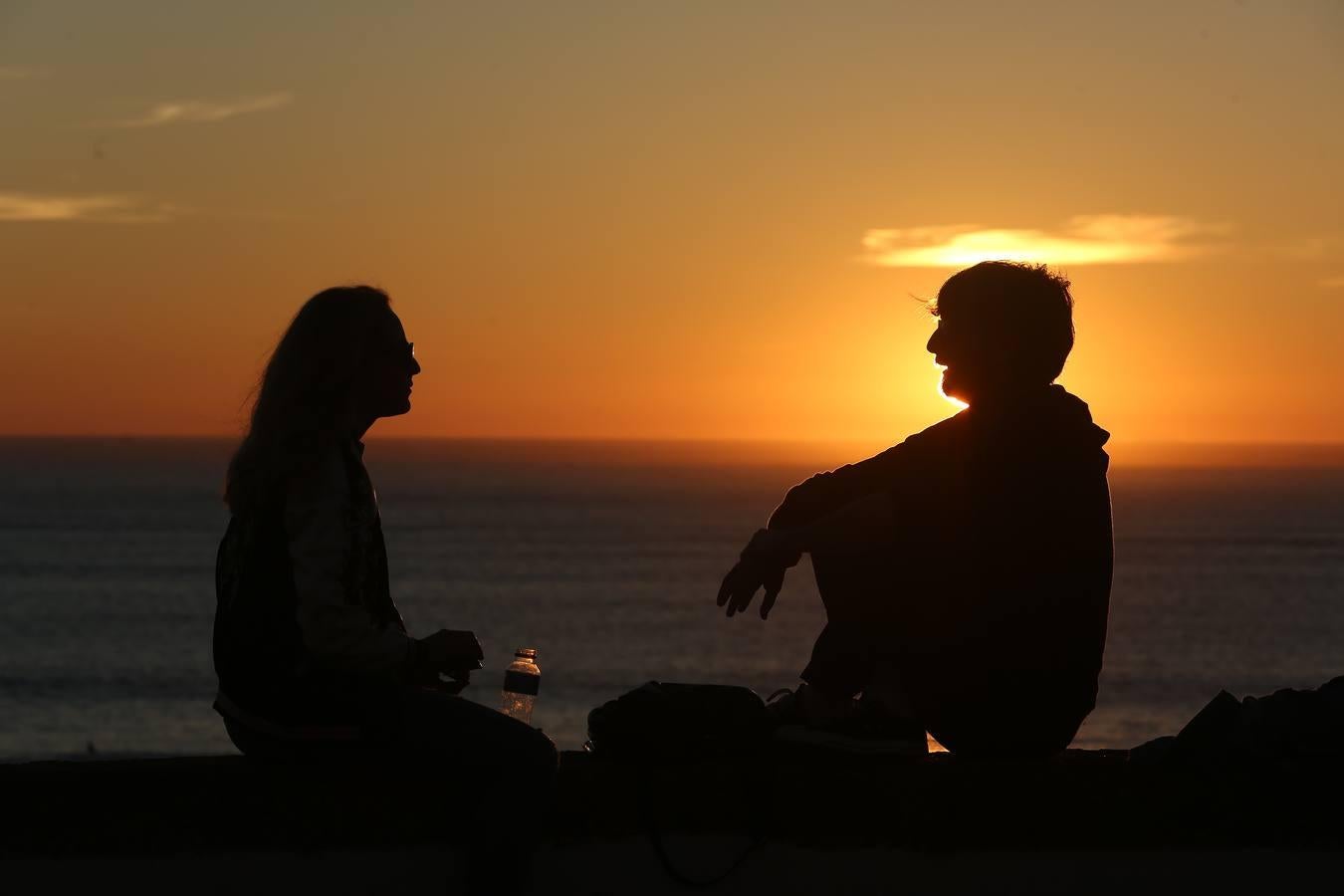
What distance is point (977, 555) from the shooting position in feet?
14.1

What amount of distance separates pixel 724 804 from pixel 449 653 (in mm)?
835

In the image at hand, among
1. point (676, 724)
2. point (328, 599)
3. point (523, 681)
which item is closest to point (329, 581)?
point (328, 599)

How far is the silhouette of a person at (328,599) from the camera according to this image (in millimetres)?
3947

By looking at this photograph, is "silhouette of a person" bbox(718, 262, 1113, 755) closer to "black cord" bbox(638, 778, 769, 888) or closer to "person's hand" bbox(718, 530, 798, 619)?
"person's hand" bbox(718, 530, 798, 619)

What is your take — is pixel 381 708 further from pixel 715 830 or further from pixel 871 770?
pixel 871 770

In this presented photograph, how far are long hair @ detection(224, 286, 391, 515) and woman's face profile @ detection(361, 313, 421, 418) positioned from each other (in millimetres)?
32

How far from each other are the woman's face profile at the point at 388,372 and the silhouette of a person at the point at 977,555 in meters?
0.95

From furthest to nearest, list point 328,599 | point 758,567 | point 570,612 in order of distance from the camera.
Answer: point 570,612
point 758,567
point 328,599

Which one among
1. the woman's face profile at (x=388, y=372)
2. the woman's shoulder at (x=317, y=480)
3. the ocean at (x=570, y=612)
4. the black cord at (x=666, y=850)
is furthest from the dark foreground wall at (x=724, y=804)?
the ocean at (x=570, y=612)

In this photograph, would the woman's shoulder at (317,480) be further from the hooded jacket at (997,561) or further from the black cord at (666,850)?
the hooded jacket at (997,561)

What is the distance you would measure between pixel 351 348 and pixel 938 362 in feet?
4.94

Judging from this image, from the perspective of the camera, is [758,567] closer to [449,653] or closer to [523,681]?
[523,681]

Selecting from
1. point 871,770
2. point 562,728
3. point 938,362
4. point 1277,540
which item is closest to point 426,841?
point 871,770

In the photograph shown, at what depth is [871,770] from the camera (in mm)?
4398
